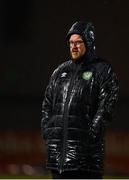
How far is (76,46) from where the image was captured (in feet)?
17.6

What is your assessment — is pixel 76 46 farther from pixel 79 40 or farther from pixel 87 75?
pixel 87 75

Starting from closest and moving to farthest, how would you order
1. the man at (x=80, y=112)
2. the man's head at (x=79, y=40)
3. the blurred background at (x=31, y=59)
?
the man at (x=80, y=112) → the man's head at (x=79, y=40) → the blurred background at (x=31, y=59)

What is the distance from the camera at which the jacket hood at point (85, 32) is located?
537cm

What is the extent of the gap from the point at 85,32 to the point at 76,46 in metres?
0.12

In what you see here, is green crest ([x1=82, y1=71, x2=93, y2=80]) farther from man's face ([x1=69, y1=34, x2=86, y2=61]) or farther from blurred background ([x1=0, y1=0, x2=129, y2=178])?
blurred background ([x1=0, y1=0, x2=129, y2=178])

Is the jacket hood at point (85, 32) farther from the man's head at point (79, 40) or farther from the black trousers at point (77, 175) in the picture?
the black trousers at point (77, 175)

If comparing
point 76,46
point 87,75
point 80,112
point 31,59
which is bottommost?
point 31,59

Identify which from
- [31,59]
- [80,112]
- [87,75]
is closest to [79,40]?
[87,75]

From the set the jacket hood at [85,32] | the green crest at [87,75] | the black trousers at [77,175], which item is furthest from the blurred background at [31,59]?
the black trousers at [77,175]

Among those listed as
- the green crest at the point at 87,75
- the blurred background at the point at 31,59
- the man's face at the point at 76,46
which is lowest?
the blurred background at the point at 31,59

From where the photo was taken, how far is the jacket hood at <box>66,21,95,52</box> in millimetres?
5371

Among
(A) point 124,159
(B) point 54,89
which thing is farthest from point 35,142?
(B) point 54,89

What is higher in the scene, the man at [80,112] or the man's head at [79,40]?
the man's head at [79,40]

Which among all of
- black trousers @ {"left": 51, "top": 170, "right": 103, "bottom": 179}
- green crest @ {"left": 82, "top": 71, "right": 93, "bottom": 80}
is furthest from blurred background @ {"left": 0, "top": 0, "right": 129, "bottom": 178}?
black trousers @ {"left": 51, "top": 170, "right": 103, "bottom": 179}
